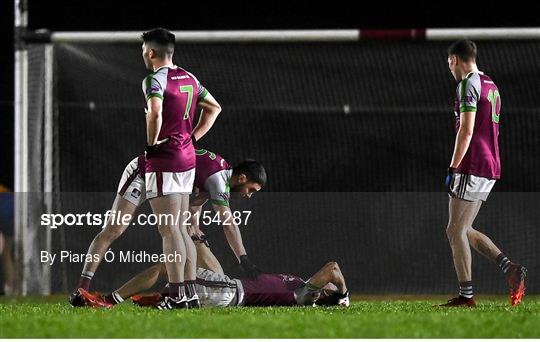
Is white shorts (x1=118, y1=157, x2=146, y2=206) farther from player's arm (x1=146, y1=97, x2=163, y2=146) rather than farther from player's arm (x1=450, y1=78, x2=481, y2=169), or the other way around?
player's arm (x1=450, y1=78, x2=481, y2=169)

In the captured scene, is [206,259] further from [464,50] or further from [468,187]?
[464,50]

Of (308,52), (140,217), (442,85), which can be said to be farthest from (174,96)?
(442,85)

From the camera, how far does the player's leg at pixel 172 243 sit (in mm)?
10055

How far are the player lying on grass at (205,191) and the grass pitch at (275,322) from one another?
2.93 feet

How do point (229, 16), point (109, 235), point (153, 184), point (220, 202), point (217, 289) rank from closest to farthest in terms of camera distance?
point (153, 184) → point (217, 289) → point (220, 202) → point (109, 235) → point (229, 16)

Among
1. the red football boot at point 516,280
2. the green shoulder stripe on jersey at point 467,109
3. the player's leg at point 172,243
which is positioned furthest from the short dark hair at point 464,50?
the player's leg at point 172,243

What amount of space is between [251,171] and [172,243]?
1.12 m

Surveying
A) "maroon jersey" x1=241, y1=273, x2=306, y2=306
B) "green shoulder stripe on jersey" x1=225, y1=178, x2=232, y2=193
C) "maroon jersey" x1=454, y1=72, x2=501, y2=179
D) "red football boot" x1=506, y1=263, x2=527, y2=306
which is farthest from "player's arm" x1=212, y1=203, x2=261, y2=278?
"red football boot" x1=506, y1=263, x2=527, y2=306

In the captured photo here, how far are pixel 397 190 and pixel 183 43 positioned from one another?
2426 mm

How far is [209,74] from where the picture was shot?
11992 millimetres

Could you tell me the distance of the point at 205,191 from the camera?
1080 centimetres

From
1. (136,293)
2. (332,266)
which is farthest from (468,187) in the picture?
(136,293)

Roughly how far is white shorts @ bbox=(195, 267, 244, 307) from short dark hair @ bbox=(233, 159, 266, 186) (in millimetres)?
954

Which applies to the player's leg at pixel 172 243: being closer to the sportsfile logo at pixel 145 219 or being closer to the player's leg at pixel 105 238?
the sportsfile logo at pixel 145 219
